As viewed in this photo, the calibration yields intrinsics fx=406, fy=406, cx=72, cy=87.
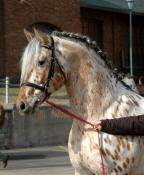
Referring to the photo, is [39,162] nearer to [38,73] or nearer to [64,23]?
[38,73]

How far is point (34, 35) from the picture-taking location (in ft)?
14.3

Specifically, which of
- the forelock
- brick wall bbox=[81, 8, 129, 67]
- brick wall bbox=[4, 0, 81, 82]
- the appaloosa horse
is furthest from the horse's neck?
brick wall bbox=[81, 8, 129, 67]

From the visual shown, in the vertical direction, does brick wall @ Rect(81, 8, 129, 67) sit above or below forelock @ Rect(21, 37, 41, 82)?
above

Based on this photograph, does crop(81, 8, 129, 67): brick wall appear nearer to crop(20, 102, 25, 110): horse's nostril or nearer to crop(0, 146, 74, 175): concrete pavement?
crop(0, 146, 74, 175): concrete pavement

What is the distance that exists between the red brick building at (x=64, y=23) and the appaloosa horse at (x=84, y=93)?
1474cm

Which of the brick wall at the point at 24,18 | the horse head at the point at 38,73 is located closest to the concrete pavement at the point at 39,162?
the horse head at the point at 38,73

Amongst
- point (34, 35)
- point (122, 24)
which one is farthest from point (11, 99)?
point (122, 24)

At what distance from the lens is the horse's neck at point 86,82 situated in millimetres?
4188

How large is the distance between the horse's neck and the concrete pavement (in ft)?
15.1

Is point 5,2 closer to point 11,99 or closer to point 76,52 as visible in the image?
point 11,99

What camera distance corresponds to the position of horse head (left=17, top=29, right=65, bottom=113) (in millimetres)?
4039

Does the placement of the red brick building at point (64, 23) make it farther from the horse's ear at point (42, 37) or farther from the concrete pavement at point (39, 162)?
the horse's ear at point (42, 37)

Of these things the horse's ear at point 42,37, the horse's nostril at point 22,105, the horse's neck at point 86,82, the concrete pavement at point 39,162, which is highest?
the horse's ear at point 42,37

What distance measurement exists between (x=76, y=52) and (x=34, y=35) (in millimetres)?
495
